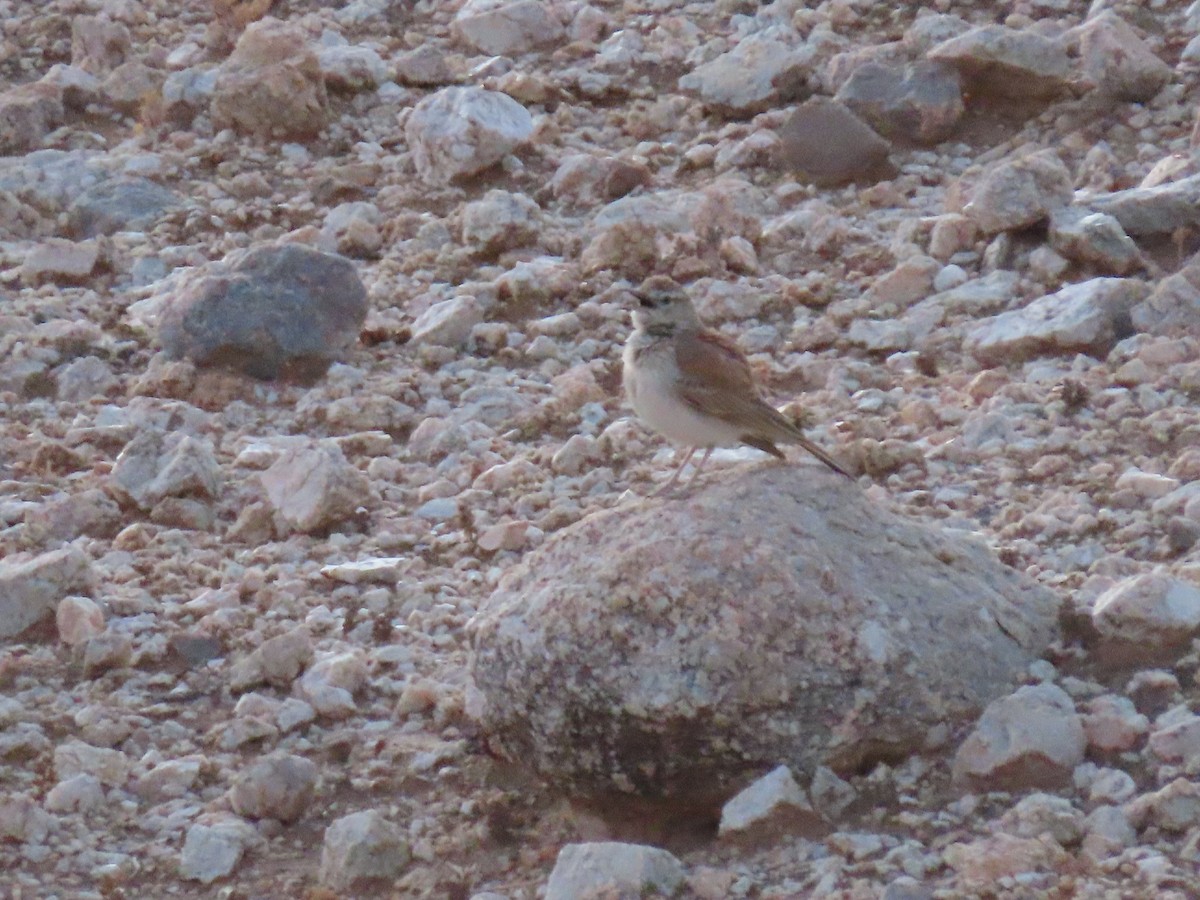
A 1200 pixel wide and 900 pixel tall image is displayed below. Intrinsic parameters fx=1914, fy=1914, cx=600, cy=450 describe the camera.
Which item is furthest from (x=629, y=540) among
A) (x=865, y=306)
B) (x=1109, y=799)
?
(x=865, y=306)

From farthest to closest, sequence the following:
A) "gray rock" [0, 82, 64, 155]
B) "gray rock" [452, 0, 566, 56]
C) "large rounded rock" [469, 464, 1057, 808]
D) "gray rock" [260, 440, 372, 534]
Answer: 1. "gray rock" [452, 0, 566, 56]
2. "gray rock" [0, 82, 64, 155]
3. "gray rock" [260, 440, 372, 534]
4. "large rounded rock" [469, 464, 1057, 808]

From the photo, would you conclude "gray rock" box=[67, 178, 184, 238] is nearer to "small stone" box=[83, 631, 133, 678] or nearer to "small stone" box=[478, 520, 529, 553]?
"small stone" box=[478, 520, 529, 553]

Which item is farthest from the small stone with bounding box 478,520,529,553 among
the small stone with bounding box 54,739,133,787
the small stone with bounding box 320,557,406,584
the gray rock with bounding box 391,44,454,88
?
the gray rock with bounding box 391,44,454,88

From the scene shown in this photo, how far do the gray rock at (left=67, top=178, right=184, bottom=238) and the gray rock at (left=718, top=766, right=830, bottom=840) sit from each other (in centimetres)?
604

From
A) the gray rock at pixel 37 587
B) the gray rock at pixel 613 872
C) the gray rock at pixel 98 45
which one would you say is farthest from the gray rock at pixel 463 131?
the gray rock at pixel 613 872

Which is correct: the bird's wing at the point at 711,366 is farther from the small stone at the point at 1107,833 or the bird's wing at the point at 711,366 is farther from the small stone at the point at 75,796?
the small stone at the point at 75,796

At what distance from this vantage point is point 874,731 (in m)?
5.39

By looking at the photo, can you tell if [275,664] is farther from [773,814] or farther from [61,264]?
[61,264]

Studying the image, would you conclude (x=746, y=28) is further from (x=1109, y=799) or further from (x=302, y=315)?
(x=1109, y=799)

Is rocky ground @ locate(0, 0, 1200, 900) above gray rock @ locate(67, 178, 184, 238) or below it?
above

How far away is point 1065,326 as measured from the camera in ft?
26.4

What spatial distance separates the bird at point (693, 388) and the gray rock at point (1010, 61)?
3.75 meters

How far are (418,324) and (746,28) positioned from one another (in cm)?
331

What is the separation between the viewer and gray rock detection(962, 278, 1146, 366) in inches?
316
